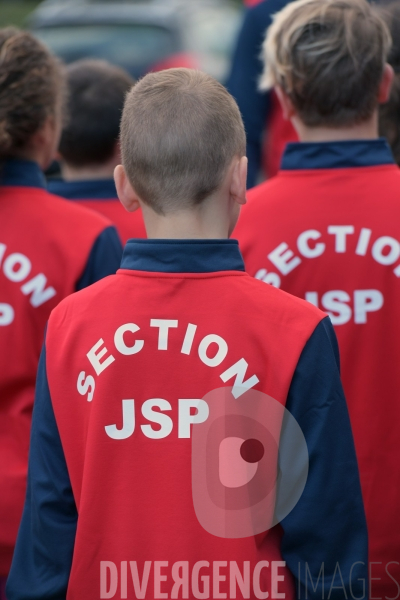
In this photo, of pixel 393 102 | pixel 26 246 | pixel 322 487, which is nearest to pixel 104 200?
pixel 26 246

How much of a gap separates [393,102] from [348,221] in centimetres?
73

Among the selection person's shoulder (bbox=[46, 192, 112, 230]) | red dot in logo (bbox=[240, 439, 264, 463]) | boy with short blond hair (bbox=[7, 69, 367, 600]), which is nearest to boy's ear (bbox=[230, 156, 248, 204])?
boy with short blond hair (bbox=[7, 69, 367, 600])

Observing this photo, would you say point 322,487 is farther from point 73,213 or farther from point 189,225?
point 73,213

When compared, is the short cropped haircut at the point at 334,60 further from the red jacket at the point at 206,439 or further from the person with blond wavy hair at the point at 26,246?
the red jacket at the point at 206,439

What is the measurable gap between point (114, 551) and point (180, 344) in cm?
44

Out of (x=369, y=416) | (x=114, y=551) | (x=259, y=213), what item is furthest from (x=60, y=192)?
(x=114, y=551)

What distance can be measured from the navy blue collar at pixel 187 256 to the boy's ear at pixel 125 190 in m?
0.13

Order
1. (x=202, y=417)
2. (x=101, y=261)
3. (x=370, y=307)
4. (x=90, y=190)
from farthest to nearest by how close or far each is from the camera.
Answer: (x=90, y=190) < (x=101, y=261) < (x=370, y=307) < (x=202, y=417)

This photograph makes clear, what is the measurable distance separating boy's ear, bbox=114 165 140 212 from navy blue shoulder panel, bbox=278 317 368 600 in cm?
49

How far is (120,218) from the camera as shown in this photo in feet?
11.1

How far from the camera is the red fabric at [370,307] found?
2.32 meters

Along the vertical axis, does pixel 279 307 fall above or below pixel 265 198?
below

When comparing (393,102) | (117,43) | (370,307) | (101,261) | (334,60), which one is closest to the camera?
(370,307)

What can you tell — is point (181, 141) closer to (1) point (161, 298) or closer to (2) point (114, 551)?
(1) point (161, 298)
